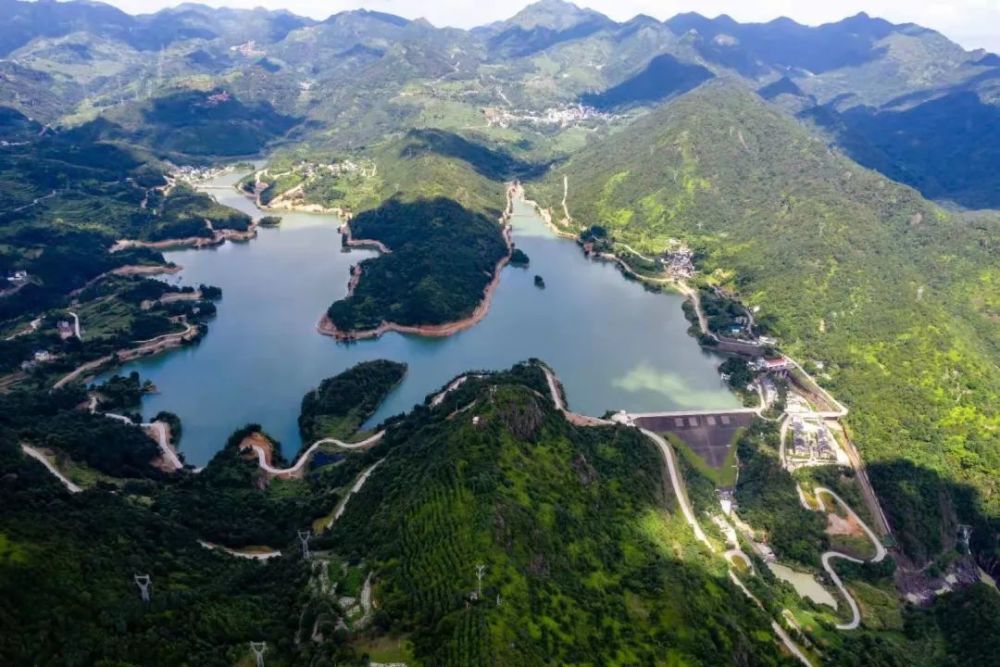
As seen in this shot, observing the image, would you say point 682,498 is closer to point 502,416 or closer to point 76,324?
point 502,416

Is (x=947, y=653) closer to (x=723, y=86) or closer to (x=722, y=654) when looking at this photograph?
(x=722, y=654)

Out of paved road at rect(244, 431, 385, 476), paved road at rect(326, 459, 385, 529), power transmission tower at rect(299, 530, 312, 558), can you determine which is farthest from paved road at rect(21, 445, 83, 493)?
paved road at rect(326, 459, 385, 529)

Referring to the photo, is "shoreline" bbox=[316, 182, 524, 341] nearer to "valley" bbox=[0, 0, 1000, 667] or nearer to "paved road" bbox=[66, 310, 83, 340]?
"valley" bbox=[0, 0, 1000, 667]

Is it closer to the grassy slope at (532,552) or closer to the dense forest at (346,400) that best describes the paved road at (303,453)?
the dense forest at (346,400)

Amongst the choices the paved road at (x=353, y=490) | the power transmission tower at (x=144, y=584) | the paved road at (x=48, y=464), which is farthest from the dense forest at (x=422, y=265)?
the power transmission tower at (x=144, y=584)

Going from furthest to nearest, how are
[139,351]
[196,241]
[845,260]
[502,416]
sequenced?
[196,241], [845,260], [139,351], [502,416]

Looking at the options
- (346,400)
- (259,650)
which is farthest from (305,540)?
(346,400)
